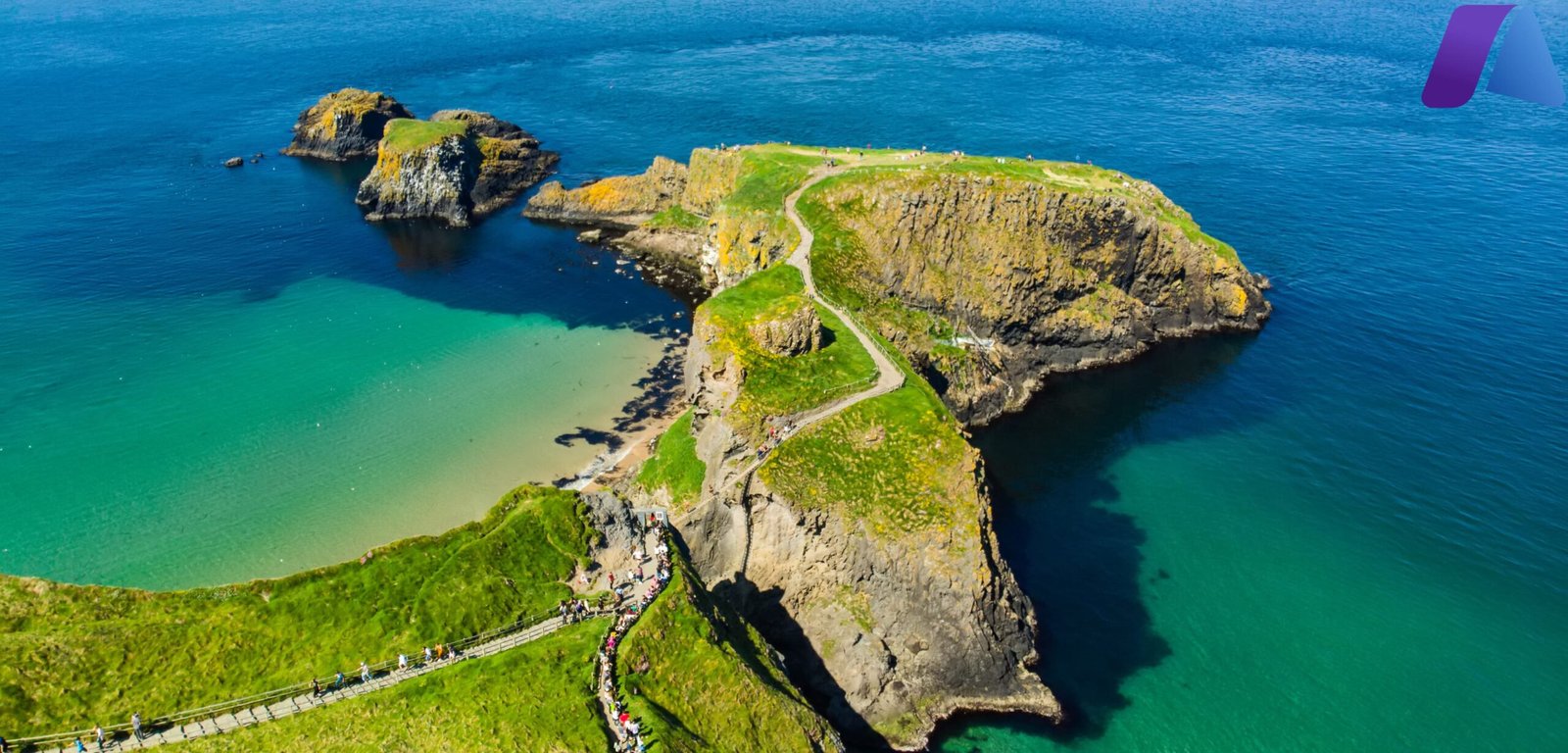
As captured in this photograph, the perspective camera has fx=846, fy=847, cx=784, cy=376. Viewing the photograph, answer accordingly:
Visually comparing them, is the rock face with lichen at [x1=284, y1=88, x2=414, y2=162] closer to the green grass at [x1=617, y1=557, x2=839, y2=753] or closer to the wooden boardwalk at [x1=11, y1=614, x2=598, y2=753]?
the wooden boardwalk at [x1=11, y1=614, x2=598, y2=753]

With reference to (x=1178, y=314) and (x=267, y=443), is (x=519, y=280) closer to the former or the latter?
(x=267, y=443)

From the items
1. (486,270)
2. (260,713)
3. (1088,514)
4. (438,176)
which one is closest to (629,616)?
(260,713)

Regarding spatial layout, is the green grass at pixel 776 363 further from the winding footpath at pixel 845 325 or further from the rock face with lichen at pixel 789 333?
the winding footpath at pixel 845 325

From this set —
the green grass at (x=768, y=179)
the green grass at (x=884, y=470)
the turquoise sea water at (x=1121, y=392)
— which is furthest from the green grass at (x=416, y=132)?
the green grass at (x=884, y=470)

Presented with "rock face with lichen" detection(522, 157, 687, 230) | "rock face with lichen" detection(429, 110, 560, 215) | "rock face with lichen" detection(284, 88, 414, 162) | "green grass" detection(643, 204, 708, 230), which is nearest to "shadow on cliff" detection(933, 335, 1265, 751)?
"green grass" detection(643, 204, 708, 230)

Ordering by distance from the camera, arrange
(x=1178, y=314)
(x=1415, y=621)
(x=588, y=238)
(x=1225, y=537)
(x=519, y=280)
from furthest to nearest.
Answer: (x=588, y=238)
(x=519, y=280)
(x=1178, y=314)
(x=1225, y=537)
(x=1415, y=621)

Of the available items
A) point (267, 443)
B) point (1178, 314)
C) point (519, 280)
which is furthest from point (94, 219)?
point (1178, 314)

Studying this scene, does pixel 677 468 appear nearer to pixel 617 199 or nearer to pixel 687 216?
pixel 687 216
